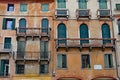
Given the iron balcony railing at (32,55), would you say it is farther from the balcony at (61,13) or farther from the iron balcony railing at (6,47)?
the balcony at (61,13)

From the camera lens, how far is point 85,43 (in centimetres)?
3441

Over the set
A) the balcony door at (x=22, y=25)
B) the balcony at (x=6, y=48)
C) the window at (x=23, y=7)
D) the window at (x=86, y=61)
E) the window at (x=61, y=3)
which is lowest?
the window at (x=86, y=61)

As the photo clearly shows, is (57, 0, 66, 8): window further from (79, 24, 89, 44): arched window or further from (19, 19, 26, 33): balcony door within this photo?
(19, 19, 26, 33): balcony door

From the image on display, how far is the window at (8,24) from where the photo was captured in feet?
117

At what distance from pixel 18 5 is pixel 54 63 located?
10.5m

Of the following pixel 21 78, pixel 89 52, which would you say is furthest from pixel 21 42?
pixel 89 52

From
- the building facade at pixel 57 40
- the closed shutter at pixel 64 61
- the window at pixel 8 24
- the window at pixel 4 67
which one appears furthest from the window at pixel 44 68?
the window at pixel 8 24

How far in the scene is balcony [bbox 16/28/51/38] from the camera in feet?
113

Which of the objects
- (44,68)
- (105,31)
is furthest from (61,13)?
(44,68)

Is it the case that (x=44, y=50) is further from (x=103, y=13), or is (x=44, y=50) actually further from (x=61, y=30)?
(x=103, y=13)

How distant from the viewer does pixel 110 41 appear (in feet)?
114

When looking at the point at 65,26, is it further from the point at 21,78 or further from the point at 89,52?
the point at 21,78

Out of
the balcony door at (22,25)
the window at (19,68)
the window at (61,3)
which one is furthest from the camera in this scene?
the window at (61,3)

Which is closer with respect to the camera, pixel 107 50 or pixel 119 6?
pixel 107 50
